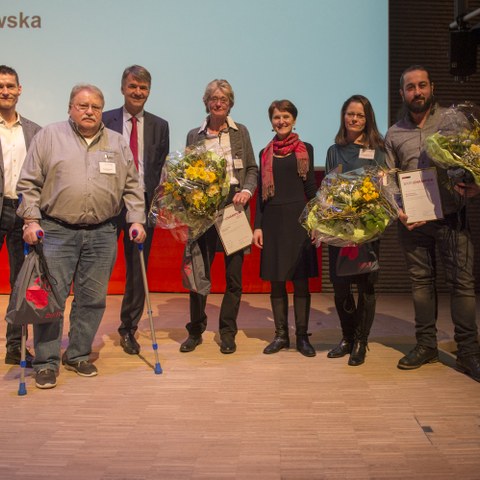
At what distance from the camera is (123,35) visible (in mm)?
6160

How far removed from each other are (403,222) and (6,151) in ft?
7.92

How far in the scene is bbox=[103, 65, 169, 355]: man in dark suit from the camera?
414 centimetres

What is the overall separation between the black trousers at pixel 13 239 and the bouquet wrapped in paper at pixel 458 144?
246cm

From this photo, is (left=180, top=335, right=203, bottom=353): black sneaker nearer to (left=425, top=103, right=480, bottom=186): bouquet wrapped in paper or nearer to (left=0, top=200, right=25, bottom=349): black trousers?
(left=0, top=200, right=25, bottom=349): black trousers

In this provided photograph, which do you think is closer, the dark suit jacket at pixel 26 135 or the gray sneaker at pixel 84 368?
the gray sneaker at pixel 84 368

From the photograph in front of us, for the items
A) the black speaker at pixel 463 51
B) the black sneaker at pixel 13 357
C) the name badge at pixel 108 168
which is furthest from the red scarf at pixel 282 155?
the black speaker at pixel 463 51

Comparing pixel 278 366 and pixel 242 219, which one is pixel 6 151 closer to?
pixel 242 219

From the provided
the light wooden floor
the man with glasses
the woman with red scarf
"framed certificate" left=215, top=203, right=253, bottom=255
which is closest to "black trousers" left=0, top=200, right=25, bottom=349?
the light wooden floor

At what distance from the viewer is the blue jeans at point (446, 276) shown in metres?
3.65

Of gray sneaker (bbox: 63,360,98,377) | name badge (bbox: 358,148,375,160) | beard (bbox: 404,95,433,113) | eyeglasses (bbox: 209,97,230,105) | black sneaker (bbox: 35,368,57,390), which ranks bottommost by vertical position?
gray sneaker (bbox: 63,360,98,377)

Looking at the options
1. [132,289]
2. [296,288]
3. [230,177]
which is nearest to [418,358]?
[296,288]

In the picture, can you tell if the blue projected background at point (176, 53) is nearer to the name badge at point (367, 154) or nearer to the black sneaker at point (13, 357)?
the name badge at point (367, 154)

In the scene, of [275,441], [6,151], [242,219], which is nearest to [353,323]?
[242,219]

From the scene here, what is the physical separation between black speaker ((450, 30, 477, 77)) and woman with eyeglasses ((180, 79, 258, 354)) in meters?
2.13
